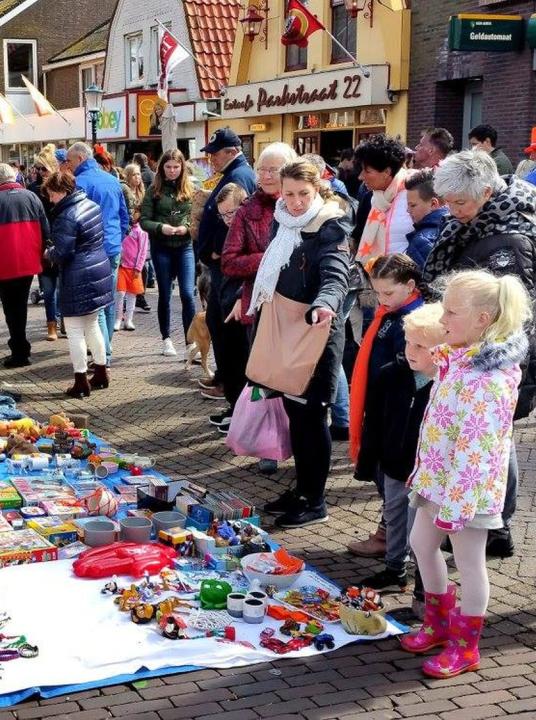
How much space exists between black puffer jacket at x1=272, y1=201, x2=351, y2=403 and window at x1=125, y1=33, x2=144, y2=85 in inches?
972

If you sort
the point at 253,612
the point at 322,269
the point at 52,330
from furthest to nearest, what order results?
the point at 52,330
the point at 322,269
the point at 253,612

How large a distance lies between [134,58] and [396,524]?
86.9ft

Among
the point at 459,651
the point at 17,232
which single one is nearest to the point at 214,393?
the point at 17,232

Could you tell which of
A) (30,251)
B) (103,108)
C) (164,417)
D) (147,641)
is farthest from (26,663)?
(103,108)

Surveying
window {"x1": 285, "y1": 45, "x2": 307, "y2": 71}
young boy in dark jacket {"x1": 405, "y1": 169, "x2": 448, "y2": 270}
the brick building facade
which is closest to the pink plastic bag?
young boy in dark jacket {"x1": 405, "y1": 169, "x2": 448, "y2": 270}

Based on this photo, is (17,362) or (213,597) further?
(17,362)

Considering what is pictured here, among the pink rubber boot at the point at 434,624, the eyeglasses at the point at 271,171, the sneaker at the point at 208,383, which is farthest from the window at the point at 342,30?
the pink rubber boot at the point at 434,624

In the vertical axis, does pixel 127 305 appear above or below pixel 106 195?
below

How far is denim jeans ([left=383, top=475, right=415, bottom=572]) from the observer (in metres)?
4.73

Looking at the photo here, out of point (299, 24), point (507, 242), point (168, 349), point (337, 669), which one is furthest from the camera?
point (299, 24)

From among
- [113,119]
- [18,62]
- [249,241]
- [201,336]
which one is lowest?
[201,336]

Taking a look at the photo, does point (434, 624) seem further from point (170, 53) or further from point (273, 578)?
point (170, 53)

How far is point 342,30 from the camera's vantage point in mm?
19594

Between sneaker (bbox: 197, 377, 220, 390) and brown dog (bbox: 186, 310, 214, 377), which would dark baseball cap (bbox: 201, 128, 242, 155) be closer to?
brown dog (bbox: 186, 310, 214, 377)
